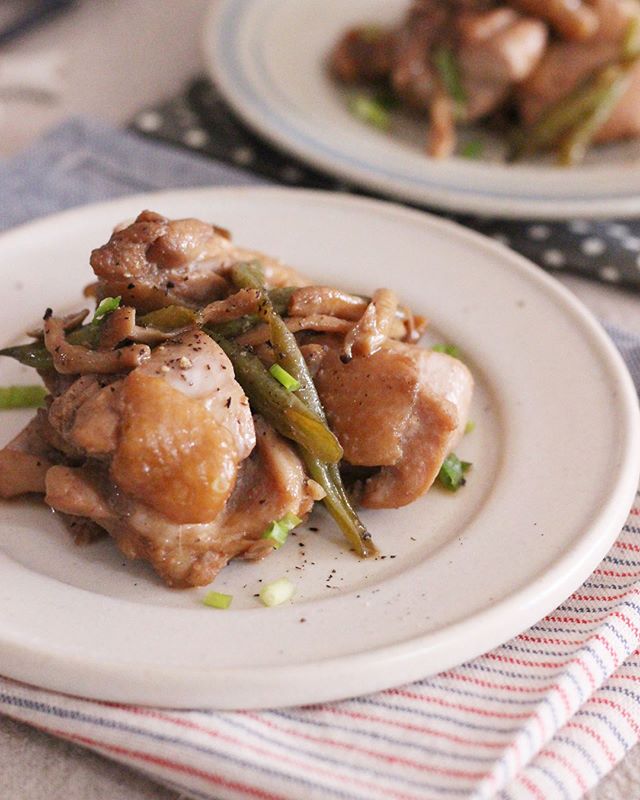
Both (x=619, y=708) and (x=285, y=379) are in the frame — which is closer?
(x=619, y=708)

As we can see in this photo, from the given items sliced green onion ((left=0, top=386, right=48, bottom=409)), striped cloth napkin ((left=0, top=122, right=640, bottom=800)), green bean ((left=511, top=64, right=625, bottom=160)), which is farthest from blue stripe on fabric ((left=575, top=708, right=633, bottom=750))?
green bean ((left=511, top=64, right=625, bottom=160))

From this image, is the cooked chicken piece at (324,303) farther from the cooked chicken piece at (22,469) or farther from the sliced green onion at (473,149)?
the sliced green onion at (473,149)

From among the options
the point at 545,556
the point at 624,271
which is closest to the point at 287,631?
the point at 545,556

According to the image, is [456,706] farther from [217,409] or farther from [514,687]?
[217,409]

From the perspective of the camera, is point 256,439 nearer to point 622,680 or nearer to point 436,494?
point 436,494

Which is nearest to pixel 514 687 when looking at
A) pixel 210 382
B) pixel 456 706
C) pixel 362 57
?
pixel 456 706
